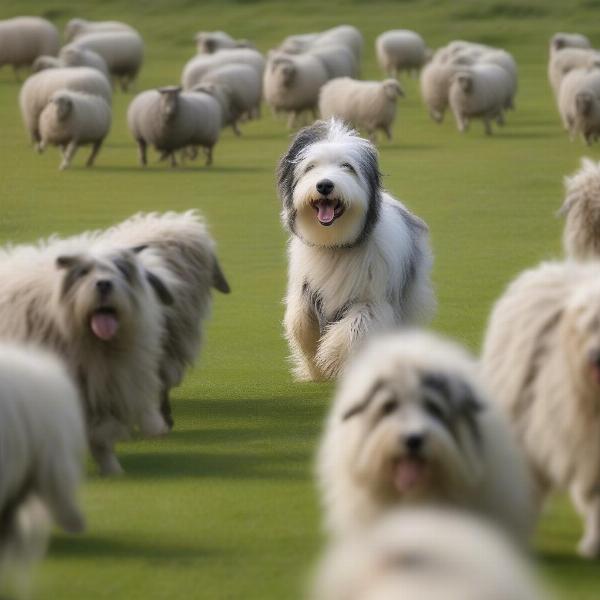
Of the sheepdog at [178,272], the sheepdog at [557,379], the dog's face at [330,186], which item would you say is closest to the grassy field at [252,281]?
the sheepdog at [557,379]

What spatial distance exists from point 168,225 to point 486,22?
31.4 m

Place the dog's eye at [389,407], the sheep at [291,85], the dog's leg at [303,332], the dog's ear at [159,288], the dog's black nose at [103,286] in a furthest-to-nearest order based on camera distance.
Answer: the sheep at [291,85]
the dog's leg at [303,332]
the dog's ear at [159,288]
the dog's black nose at [103,286]
the dog's eye at [389,407]

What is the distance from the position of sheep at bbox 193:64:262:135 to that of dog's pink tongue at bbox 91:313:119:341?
18.3 metres

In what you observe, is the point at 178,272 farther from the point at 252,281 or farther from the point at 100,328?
the point at 252,281

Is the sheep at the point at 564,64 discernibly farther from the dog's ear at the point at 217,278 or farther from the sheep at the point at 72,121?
the dog's ear at the point at 217,278

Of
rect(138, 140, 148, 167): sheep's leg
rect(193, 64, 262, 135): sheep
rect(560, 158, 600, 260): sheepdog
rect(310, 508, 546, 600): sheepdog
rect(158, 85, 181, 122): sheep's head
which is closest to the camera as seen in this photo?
rect(310, 508, 546, 600): sheepdog

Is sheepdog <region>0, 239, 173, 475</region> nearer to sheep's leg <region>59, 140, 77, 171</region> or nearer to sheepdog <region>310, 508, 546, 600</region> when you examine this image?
sheepdog <region>310, 508, 546, 600</region>

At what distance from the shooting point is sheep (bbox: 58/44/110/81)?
2945cm

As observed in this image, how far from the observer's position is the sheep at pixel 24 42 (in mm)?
33656

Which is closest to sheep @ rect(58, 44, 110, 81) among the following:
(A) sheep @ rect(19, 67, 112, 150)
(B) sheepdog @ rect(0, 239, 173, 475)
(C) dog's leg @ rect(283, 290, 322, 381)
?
(A) sheep @ rect(19, 67, 112, 150)

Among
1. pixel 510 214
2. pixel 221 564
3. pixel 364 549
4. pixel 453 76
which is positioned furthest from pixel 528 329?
pixel 453 76

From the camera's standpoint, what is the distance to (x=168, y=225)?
8.99m

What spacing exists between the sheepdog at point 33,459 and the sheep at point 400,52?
92.6ft

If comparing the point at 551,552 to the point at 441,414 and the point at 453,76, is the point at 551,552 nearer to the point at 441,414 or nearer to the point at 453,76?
the point at 441,414
